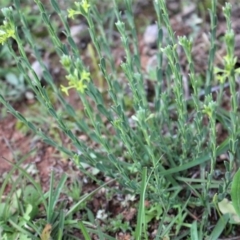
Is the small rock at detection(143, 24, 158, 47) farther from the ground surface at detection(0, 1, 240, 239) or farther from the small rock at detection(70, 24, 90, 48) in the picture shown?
the small rock at detection(70, 24, 90, 48)

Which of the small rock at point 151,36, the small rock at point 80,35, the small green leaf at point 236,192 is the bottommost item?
the small green leaf at point 236,192

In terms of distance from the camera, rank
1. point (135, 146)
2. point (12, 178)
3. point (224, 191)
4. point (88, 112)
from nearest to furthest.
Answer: point (88, 112) → point (224, 191) → point (135, 146) → point (12, 178)

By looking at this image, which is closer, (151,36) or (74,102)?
(74,102)

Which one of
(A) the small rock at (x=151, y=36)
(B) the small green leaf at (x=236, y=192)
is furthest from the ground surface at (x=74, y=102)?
(B) the small green leaf at (x=236, y=192)

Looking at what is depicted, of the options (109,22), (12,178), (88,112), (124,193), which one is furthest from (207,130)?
(109,22)

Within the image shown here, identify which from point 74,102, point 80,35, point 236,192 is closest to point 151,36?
point 80,35

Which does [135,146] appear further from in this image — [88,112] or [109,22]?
[109,22]

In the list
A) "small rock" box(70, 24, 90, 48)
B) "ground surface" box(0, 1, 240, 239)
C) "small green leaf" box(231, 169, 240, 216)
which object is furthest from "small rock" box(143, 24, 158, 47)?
"small green leaf" box(231, 169, 240, 216)

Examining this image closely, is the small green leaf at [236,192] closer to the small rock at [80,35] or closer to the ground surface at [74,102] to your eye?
the ground surface at [74,102]

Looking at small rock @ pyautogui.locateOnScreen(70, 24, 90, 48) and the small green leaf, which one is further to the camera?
small rock @ pyautogui.locateOnScreen(70, 24, 90, 48)

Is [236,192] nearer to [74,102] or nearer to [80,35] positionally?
[74,102]

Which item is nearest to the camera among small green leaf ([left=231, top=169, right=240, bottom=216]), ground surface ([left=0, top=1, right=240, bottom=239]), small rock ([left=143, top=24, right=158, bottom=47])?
small green leaf ([left=231, top=169, right=240, bottom=216])
